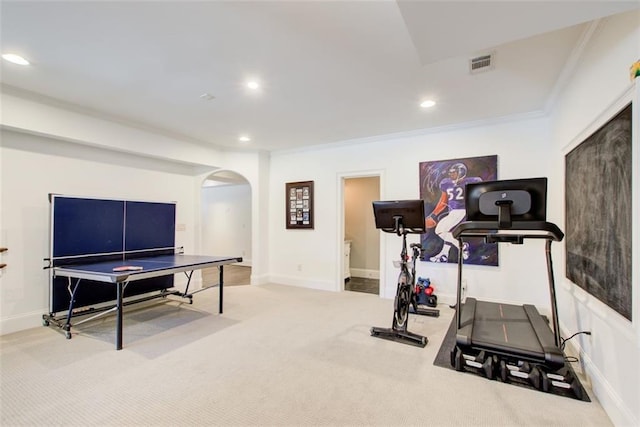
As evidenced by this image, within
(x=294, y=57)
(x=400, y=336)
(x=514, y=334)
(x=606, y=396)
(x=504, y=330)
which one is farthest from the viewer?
(x=400, y=336)

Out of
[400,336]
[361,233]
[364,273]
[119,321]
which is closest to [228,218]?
[361,233]

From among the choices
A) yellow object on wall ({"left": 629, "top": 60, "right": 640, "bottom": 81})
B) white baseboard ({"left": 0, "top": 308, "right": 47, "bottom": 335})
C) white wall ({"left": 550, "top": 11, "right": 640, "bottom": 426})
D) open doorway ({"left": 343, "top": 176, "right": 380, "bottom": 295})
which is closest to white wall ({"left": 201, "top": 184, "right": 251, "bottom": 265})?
open doorway ({"left": 343, "top": 176, "right": 380, "bottom": 295})

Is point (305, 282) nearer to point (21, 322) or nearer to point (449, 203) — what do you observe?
point (449, 203)

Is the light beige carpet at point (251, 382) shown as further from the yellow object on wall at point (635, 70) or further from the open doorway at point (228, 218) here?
the open doorway at point (228, 218)

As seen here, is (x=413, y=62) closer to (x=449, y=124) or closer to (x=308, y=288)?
(x=449, y=124)

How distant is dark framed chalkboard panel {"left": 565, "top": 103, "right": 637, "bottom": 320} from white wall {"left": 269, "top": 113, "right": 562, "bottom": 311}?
1152 millimetres

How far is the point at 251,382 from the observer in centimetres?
225

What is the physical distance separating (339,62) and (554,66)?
195cm

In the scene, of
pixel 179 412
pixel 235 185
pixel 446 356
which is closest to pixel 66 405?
pixel 179 412

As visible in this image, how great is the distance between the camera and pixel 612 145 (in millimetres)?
1868

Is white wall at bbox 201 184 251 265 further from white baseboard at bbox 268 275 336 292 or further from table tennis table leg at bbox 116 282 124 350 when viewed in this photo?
table tennis table leg at bbox 116 282 124 350

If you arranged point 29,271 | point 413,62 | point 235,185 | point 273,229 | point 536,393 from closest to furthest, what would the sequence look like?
1. point 536,393
2. point 413,62
3. point 29,271
4. point 273,229
5. point 235,185

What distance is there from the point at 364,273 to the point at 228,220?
4395mm

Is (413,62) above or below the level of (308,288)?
above
